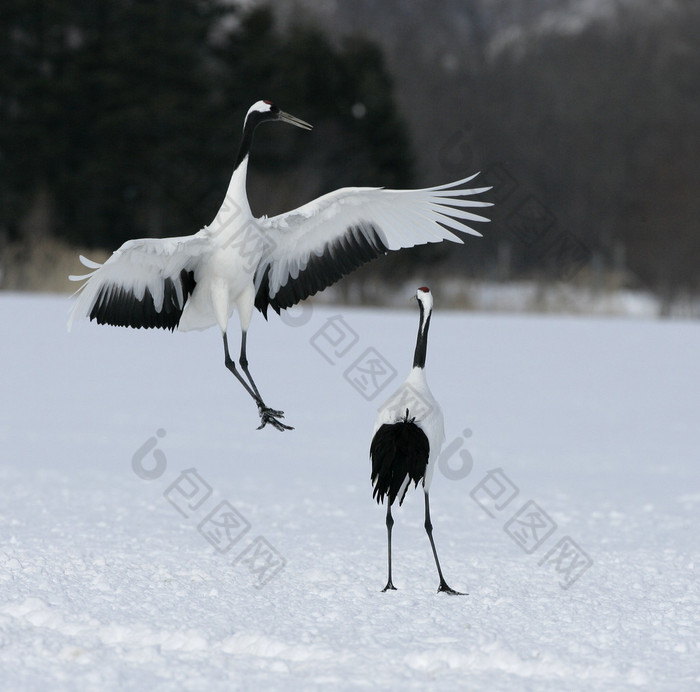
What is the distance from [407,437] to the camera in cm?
507

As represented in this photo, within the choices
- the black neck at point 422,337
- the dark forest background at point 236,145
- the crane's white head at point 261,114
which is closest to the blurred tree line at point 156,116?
the dark forest background at point 236,145

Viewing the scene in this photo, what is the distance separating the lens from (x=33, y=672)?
4602 mm

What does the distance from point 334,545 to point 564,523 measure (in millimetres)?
1875

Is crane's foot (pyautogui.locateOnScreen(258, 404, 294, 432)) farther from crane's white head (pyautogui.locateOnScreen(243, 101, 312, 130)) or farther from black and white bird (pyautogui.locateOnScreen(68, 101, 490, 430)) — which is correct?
crane's white head (pyautogui.locateOnScreen(243, 101, 312, 130))

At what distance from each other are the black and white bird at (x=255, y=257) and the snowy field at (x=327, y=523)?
12.0 inches

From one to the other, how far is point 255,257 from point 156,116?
21.4 metres

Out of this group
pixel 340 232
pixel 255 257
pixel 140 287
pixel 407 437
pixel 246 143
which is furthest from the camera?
pixel 407 437

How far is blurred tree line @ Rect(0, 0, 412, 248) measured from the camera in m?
24.7

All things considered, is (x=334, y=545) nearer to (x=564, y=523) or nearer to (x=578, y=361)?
(x=564, y=523)

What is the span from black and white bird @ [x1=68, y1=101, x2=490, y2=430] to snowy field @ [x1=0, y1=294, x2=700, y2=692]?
0.30 meters

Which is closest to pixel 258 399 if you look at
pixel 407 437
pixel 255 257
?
pixel 255 257

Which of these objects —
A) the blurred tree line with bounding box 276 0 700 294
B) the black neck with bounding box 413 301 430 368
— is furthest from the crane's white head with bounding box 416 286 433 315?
the blurred tree line with bounding box 276 0 700 294

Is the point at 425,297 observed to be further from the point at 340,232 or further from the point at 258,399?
the point at 258,399

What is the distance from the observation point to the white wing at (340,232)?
167 inches
